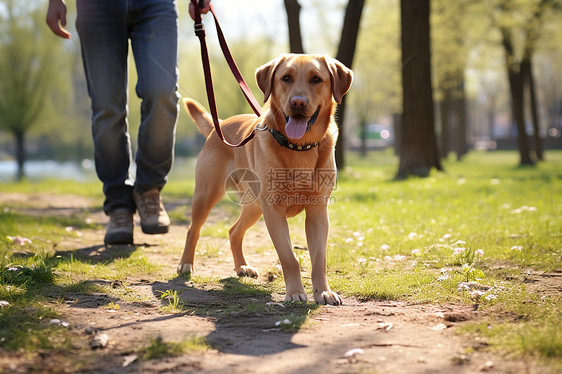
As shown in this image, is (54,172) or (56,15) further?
(54,172)

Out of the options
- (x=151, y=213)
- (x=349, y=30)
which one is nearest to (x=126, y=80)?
(x=151, y=213)

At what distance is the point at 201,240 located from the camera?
5.57 m

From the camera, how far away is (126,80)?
466 centimetres

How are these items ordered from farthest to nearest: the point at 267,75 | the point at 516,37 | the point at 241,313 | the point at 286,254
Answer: the point at 516,37 → the point at 267,75 → the point at 286,254 → the point at 241,313

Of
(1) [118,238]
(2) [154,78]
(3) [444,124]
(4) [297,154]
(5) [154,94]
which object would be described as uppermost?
(3) [444,124]

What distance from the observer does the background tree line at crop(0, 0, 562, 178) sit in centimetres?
1238

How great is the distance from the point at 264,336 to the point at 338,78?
6.27 feet

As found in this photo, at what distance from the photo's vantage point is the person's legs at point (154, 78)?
14.6ft

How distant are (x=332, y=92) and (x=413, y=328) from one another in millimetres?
1741

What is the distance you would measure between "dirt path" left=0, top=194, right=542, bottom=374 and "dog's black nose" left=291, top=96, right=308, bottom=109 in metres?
1.21

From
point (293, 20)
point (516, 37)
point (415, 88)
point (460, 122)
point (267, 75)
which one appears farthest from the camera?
point (460, 122)

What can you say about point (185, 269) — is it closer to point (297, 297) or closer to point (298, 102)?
point (297, 297)

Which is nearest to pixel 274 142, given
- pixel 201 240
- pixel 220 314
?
pixel 220 314

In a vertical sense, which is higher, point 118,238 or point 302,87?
point 302,87
